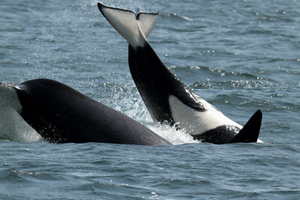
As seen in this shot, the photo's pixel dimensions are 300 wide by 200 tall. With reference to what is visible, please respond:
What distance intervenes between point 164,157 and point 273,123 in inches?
190

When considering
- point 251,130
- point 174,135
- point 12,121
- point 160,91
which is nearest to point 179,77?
point 160,91

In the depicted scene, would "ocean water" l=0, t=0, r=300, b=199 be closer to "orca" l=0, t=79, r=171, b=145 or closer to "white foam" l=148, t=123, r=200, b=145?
"white foam" l=148, t=123, r=200, b=145

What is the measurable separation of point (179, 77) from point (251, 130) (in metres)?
8.68

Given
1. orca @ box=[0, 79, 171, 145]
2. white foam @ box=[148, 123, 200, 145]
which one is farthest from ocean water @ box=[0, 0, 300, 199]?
orca @ box=[0, 79, 171, 145]

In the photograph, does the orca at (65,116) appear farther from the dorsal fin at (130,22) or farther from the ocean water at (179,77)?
the dorsal fin at (130,22)

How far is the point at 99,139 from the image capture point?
7.62 meters

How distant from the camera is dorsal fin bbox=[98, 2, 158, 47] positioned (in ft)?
27.9

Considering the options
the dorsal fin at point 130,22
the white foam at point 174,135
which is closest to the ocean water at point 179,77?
the white foam at point 174,135

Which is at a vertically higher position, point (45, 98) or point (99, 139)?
point (45, 98)

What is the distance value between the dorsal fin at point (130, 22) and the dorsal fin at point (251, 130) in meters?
2.21

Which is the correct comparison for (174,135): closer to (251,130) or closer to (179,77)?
(251,130)

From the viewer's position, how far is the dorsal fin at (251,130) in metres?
7.63

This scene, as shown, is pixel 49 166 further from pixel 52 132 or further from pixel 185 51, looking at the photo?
pixel 185 51

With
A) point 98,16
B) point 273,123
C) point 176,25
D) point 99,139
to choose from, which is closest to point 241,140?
point 99,139
